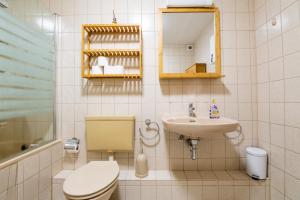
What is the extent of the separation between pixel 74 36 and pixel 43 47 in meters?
0.34

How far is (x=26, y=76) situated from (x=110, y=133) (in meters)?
0.80

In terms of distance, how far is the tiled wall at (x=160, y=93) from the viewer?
1.62 meters

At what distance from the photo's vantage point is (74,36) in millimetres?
1667

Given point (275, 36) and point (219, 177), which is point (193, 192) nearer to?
point (219, 177)

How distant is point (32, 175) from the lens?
4.07ft

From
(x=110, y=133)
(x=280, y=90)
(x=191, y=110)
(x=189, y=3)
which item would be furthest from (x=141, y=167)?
(x=189, y=3)

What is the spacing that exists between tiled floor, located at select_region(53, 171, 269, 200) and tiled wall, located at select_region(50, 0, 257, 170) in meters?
0.19

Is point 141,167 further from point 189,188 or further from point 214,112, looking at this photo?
point 214,112

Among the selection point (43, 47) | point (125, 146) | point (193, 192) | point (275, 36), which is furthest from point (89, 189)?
point (275, 36)

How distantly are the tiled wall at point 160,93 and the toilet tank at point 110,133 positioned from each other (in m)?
0.12

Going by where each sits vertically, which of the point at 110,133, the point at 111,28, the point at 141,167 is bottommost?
the point at 141,167

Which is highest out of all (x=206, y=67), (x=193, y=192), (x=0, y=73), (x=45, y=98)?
(x=206, y=67)

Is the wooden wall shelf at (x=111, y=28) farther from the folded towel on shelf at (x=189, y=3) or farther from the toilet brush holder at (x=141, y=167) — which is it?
the toilet brush holder at (x=141, y=167)

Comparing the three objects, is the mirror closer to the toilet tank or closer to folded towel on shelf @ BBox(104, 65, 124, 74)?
folded towel on shelf @ BBox(104, 65, 124, 74)
